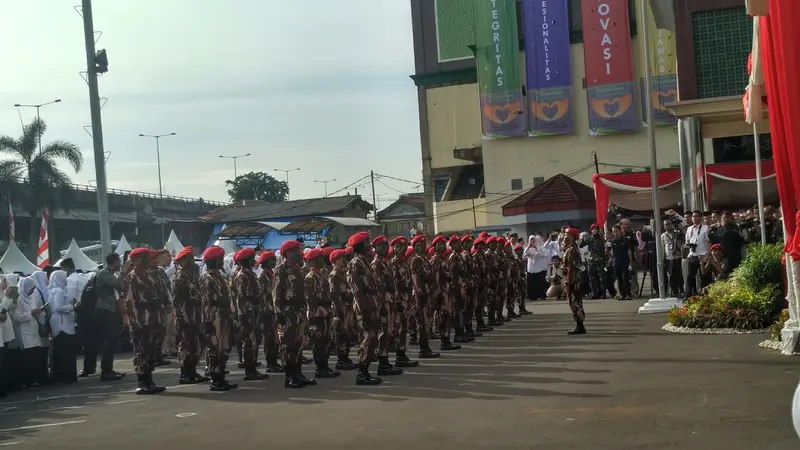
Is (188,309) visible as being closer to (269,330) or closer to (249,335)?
(249,335)

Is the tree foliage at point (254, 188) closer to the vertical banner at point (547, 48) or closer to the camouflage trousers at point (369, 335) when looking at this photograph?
the vertical banner at point (547, 48)

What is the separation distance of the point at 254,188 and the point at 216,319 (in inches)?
3420

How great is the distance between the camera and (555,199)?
36.6 meters

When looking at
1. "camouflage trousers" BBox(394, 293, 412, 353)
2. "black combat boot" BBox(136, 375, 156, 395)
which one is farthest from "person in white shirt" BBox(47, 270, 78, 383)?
"camouflage trousers" BBox(394, 293, 412, 353)

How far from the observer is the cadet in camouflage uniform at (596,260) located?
76.1 ft

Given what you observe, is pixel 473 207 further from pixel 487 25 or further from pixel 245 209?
pixel 245 209

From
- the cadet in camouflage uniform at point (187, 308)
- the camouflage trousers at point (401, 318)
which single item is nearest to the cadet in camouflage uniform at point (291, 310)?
the cadet in camouflage uniform at point (187, 308)

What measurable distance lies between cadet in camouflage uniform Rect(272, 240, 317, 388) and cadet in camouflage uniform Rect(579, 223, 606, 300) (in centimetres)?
1218

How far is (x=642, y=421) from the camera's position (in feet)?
26.3

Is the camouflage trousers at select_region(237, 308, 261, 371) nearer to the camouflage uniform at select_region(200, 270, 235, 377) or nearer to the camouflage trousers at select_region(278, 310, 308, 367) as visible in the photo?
the camouflage uniform at select_region(200, 270, 235, 377)

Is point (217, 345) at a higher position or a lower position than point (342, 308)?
lower

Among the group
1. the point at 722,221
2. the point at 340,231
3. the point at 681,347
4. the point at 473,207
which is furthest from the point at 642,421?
the point at 473,207

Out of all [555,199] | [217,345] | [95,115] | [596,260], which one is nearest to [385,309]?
[217,345]

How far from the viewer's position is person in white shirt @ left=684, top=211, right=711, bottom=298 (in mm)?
19281
